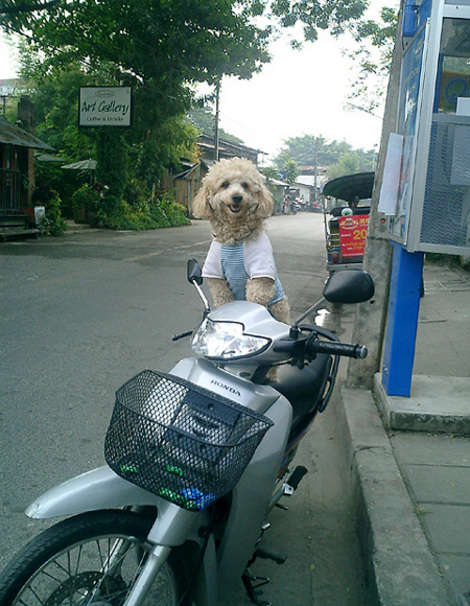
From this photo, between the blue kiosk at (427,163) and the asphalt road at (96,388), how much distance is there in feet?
3.01

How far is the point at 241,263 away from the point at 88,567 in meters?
1.70

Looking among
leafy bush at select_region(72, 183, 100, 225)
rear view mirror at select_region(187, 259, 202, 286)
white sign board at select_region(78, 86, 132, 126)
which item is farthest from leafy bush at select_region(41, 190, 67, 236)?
rear view mirror at select_region(187, 259, 202, 286)

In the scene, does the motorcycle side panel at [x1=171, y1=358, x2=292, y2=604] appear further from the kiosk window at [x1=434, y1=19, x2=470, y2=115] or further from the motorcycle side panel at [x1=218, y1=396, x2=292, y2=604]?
the kiosk window at [x1=434, y1=19, x2=470, y2=115]

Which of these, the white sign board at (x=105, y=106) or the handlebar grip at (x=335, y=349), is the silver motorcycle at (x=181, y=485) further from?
the white sign board at (x=105, y=106)

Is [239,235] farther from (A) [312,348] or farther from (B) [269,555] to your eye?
(B) [269,555]

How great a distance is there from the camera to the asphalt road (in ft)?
9.22

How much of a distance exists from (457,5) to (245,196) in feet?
5.34

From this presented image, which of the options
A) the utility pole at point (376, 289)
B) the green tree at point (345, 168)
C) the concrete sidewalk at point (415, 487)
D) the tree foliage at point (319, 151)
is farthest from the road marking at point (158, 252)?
the tree foliage at point (319, 151)

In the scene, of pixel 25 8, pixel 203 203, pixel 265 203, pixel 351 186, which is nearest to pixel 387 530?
pixel 265 203

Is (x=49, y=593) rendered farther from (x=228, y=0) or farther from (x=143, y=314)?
(x=228, y=0)

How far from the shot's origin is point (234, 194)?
3.12 m

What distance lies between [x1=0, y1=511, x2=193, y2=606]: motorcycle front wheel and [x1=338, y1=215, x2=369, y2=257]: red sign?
392 inches

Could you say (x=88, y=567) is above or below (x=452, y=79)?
below

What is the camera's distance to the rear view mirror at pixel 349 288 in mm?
2160
